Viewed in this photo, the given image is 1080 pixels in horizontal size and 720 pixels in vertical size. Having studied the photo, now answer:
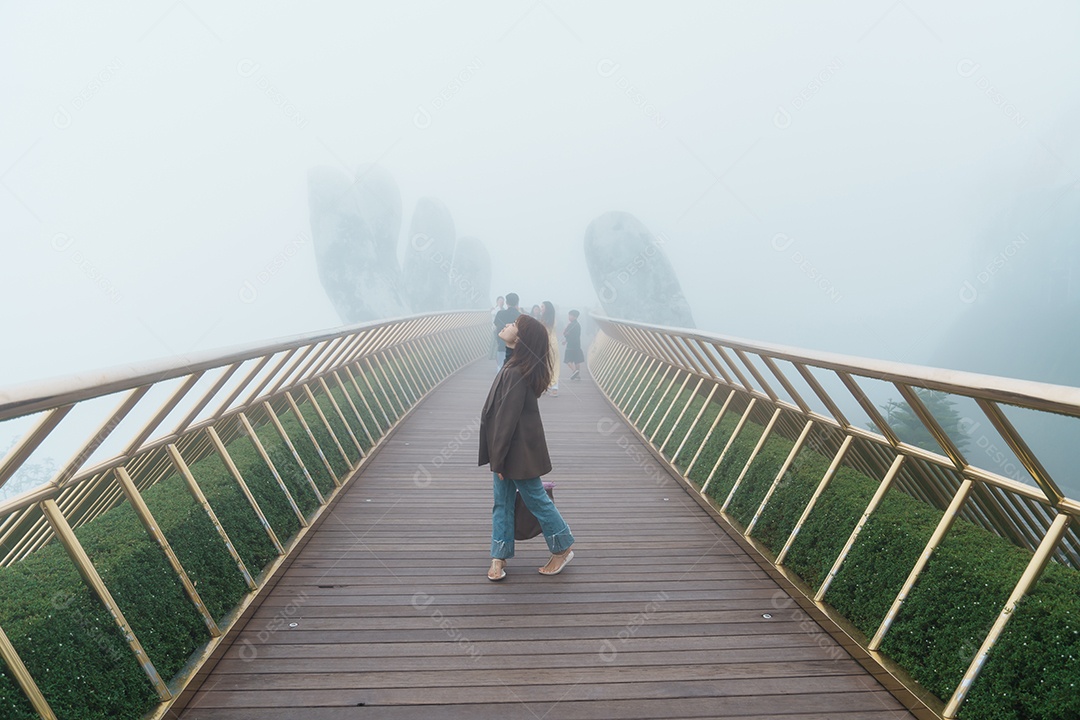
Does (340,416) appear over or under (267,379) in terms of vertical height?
under

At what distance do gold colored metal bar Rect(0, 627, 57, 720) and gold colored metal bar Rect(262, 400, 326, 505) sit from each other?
9.38 ft

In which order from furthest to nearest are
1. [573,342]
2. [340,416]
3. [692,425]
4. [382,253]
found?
[382,253] < [573,342] < [692,425] < [340,416]

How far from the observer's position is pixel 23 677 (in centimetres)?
223

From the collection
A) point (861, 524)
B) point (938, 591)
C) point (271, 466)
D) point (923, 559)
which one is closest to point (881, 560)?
point (861, 524)

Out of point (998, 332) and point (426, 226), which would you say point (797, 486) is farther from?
point (998, 332)

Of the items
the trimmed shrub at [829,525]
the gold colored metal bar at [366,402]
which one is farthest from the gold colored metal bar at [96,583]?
the gold colored metal bar at [366,402]

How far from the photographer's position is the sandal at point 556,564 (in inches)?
174

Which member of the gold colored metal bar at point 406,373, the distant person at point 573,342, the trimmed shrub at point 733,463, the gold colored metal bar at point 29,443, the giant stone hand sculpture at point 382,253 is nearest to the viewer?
the gold colored metal bar at point 29,443

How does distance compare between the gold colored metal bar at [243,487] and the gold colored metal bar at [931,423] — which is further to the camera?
the gold colored metal bar at [243,487]

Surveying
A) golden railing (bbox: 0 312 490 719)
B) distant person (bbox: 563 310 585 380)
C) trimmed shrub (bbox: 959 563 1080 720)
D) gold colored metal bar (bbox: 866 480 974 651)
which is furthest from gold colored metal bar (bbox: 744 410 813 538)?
distant person (bbox: 563 310 585 380)

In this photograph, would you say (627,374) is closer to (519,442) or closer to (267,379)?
(267,379)

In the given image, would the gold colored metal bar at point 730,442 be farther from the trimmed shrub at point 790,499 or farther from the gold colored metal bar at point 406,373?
the gold colored metal bar at point 406,373

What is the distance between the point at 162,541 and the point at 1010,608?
137 inches

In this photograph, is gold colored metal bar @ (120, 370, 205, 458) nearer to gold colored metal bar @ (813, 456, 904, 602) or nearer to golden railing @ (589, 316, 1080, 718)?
golden railing @ (589, 316, 1080, 718)
